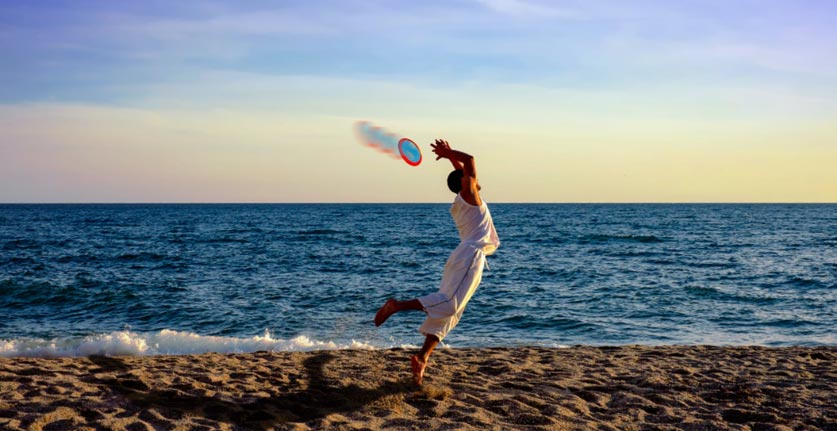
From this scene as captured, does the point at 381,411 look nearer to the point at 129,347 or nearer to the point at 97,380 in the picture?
the point at 97,380

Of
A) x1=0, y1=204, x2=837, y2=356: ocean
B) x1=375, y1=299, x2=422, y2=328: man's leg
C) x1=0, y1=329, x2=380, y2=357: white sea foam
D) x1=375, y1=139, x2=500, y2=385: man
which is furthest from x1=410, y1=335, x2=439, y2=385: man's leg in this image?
x1=0, y1=204, x2=837, y2=356: ocean

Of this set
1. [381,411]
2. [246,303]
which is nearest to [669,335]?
[381,411]

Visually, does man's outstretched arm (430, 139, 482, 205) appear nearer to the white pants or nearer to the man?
the man

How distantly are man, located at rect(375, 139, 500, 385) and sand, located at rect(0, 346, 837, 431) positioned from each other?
0.69 metres

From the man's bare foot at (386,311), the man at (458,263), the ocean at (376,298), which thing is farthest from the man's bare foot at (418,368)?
the ocean at (376,298)

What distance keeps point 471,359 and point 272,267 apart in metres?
16.2

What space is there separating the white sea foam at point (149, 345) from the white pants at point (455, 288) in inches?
175

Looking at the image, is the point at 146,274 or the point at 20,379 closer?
the point at 20,379

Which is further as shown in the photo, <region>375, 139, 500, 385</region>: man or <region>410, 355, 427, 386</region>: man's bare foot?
<region>410, 355, 427, 386</region>: man's bare foot

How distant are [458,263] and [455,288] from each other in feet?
0.79

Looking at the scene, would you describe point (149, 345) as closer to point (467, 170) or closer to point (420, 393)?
point (420, 393)

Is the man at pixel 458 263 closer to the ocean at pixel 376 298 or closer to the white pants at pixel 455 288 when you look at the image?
the white pants at pixel 455 288

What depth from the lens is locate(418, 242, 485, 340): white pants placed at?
5754 mm

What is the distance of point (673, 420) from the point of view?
5.33 m
